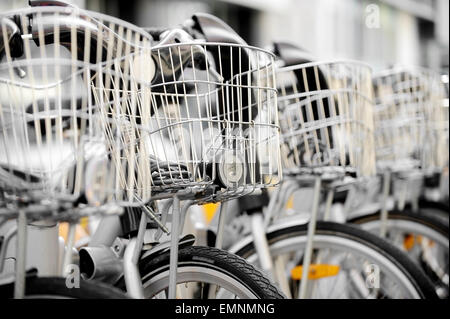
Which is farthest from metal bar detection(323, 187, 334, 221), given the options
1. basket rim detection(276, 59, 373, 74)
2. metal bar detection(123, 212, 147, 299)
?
metal bar detection(123, 212, 147, 299)

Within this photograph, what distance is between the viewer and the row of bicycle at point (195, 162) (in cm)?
86

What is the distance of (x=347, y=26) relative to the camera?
2.54m

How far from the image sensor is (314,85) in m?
1.46

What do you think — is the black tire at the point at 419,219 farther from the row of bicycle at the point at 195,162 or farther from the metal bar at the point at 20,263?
the metal bar at the point at 20,263

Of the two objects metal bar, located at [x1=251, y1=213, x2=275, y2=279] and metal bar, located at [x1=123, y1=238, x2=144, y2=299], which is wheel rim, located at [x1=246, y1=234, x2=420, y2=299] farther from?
metal bar, located at [x1=123, y1=238, x2=144, y2=299]

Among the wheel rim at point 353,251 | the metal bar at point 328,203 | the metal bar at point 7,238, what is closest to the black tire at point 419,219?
the metal bar at point 328,203

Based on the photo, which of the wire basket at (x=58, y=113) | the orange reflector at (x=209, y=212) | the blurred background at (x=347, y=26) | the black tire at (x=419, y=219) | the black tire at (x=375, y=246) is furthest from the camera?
the blurred background at (x=347, y=26)

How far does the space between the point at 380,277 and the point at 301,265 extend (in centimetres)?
23

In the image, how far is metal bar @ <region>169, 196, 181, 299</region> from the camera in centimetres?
106

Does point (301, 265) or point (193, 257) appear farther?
point (301, 265)

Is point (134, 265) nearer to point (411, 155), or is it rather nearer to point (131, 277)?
point (131, 277)

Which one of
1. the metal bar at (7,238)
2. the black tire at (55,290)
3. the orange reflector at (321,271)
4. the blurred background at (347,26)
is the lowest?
the black tire at (55,290)
